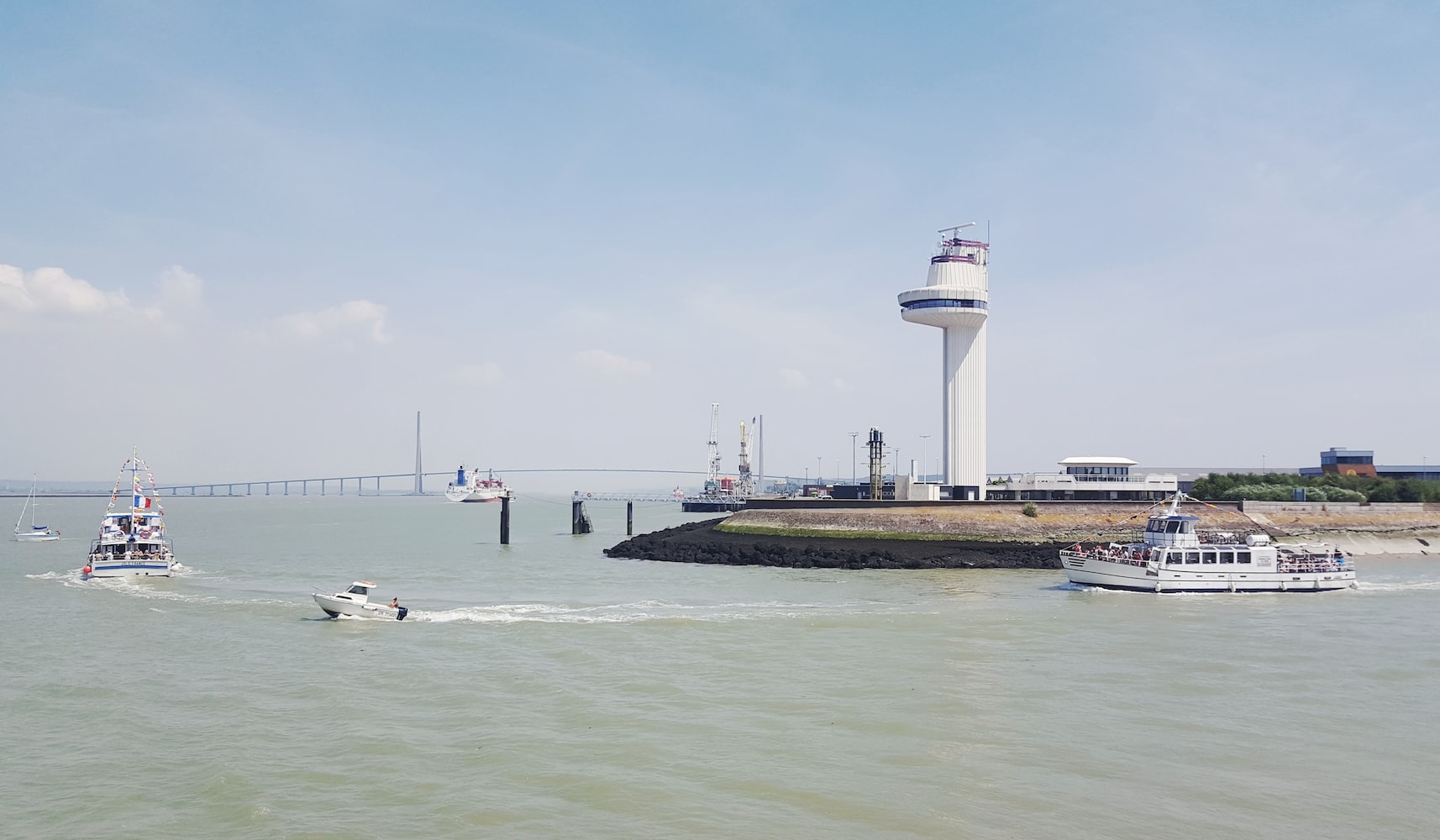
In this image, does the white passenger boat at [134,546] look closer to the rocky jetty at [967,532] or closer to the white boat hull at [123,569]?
the white boat hull at [123,569]

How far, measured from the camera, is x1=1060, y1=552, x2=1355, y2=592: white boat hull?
43.1 m

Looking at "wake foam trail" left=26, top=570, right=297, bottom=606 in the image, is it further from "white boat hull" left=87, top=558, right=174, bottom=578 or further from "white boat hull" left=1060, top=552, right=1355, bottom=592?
"white boat hull" left=1060, top=552, right=1355, bottom=592

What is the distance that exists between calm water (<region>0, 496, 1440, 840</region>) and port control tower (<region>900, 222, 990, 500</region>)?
28.9m

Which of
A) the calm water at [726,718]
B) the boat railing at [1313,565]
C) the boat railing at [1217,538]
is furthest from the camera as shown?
the boat railing at [1217,538]

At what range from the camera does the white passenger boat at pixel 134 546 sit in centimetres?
4891

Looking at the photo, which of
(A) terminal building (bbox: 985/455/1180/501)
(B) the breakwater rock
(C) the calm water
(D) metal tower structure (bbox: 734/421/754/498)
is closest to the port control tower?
(A) terminal building (bbox: 985/455/1180/501)

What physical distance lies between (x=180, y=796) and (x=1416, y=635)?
34932 mm

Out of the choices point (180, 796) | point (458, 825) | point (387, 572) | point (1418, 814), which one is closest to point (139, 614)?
point (387, 572)

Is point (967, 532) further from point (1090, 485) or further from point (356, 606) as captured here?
point (356, 606)

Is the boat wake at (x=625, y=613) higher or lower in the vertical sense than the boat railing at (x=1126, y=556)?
lower

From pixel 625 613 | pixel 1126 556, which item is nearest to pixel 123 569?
pixel 625 613

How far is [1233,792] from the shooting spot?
16688mm

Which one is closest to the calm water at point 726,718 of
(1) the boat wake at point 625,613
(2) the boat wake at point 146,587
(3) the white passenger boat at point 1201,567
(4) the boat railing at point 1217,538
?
(1) the boat wake at point 625,613

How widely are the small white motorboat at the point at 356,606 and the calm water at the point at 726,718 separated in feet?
3.96
